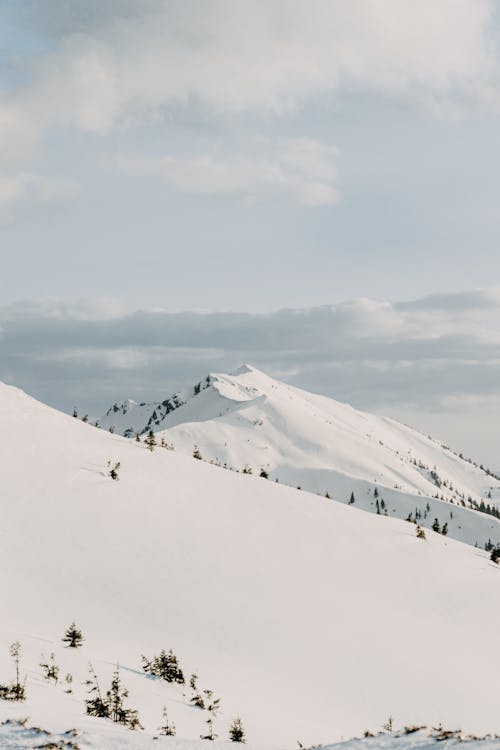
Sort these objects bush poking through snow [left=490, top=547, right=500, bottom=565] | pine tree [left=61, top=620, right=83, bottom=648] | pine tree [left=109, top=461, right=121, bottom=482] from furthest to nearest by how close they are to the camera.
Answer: bush poking through snow [left=490, top=547, right=500, bottom=565] < pine tree [left=109, top=461, right=121, bottom=482] < pine tree [left=61, top=620, right=83, bottom=648]

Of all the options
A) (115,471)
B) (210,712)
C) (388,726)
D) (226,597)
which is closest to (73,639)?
(210,712)

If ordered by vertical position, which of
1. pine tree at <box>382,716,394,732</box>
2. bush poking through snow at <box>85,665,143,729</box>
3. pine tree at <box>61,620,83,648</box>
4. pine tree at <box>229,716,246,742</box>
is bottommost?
pine tree at <box>382,716,394,732</box>

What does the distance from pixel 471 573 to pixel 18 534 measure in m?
25.9

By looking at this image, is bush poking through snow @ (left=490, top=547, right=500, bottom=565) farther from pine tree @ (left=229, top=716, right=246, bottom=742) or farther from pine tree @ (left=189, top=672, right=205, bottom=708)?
pine tree @ (left=229, top=716, right=246, bottom=742)

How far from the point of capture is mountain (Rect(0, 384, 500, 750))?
20.7m

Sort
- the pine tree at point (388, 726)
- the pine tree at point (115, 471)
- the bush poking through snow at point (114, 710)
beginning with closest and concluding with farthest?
the bush poking through snow at point (114, 710) → the pine tree at point (388, 726) → the pine tree at point (115, 471)

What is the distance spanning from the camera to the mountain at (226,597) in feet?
67.9

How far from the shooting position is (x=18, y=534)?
103ft

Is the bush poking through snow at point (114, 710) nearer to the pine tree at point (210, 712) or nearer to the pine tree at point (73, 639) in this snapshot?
the pine tree at point (210, 712)

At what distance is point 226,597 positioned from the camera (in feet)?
97.5

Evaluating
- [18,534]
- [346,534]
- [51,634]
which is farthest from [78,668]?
[346,534]

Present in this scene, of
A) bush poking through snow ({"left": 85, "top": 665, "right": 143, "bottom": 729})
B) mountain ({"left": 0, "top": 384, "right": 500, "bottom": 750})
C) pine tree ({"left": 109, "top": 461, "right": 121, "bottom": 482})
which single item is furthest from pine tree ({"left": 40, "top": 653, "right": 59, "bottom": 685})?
pine tree ({"left": 109, "top": 461, "right": 121, "bottom": 482})

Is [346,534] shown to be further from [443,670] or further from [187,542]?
[443,670]

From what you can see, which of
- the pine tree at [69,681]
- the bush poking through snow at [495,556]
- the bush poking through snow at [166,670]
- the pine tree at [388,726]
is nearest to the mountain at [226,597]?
the pine tree at [69,681]
